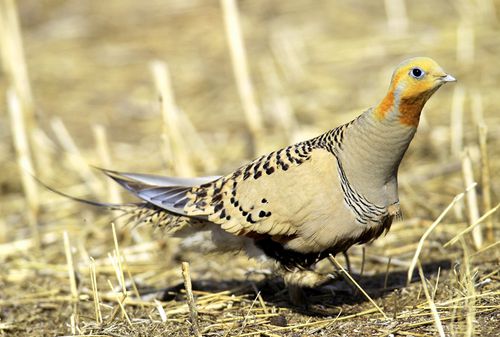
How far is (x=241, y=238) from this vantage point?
4156mm

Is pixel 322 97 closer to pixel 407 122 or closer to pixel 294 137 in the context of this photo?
pixel 294 137

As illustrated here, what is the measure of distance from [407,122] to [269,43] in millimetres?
6309

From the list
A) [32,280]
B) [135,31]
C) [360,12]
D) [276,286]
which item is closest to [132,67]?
[135,31]

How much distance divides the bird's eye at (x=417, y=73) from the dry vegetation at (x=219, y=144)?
729 millimetres

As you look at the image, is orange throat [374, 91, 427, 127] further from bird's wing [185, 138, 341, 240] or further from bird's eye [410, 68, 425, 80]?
bird's wing [185, 138, 341, 240]

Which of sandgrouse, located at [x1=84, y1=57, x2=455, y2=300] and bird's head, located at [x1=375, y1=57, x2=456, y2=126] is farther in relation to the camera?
sandgrouse, located at [x1=84, y1=57, x2=455, y2=300]

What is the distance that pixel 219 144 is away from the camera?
7.84 metres

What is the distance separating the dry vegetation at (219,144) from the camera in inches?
163

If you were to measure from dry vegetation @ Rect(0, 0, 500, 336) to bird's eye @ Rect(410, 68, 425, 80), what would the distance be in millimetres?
729

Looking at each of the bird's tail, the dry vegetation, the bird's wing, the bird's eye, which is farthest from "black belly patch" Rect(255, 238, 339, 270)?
the bird's eye

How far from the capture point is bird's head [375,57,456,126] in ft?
11.5

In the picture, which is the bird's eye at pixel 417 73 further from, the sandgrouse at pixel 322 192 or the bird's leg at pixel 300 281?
the bird's leg at pixel 300 281

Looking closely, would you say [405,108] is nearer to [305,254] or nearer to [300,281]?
[305,254]

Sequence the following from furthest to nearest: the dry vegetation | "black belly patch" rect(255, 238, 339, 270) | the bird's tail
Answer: the bird's tail < the dry vegetation < "black belly patch" rect(255, 238, 339, 270)
